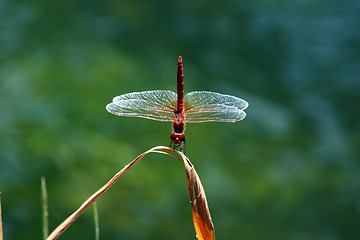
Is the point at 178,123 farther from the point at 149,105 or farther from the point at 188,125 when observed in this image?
the point at 188,125

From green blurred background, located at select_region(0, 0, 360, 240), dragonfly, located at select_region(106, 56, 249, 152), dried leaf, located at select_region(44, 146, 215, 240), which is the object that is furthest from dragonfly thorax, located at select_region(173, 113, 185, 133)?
green blurred background, located at select_region(0, 0, 360, 240)

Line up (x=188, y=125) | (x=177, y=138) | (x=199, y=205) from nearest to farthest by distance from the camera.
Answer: (x=199, y=205), (x=177, y=138), (x=188, y=125)

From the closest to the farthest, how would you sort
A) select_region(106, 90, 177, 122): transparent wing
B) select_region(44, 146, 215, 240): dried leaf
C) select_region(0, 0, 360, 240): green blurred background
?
select_region(44, 146, 215, 240): dried leaf < select_region(106, 90, 177, 122): transparent wing < select_region(0, 0, 360, 240): green blurred background

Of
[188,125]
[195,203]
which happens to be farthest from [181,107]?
[188,125]

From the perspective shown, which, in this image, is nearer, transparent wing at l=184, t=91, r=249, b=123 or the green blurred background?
transparent wing at l=184, t=91, r=249, b=123

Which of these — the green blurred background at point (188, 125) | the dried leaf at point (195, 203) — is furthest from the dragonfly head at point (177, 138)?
the green blurred background at point (188, 125)

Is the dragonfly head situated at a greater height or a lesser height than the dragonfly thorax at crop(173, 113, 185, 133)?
lesser

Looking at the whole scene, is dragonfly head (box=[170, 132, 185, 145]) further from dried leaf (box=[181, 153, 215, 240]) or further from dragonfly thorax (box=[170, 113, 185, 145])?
dried leaf (box=[181, 153, 215, 240])

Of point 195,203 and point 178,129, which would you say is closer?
point 195,203
